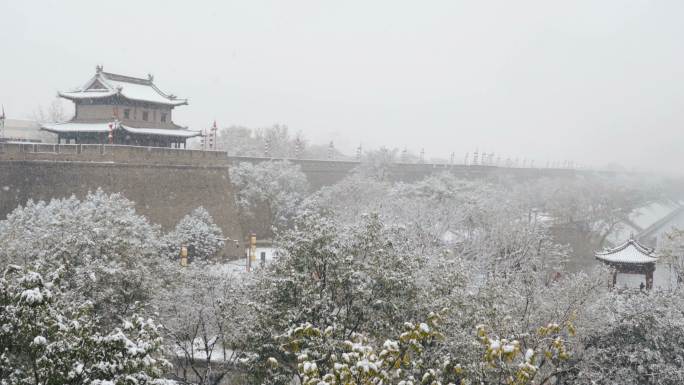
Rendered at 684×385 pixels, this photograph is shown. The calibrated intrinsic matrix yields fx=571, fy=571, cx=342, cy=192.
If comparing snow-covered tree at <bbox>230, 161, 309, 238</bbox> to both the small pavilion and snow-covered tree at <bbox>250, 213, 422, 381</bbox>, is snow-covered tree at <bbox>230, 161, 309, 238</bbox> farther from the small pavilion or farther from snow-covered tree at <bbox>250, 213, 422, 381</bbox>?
snow-covered tree at <bbox>250, 213, 422, 381</bbox>

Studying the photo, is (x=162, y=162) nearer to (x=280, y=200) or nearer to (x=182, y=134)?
(x=182, y=134)

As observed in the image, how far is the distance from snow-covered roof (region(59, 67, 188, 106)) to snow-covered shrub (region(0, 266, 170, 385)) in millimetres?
18599

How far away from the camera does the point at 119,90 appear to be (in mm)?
21781

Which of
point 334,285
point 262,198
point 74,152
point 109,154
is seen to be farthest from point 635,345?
point 262,198

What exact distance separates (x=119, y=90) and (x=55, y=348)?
61.7 ft

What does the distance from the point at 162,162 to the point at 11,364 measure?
59.8 ft

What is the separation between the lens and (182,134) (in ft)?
78.8

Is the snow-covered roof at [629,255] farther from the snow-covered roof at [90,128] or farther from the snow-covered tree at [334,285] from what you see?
the snow-covered roof at [90,128]

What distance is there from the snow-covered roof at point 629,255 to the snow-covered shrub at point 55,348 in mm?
16052

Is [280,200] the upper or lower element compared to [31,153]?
lower

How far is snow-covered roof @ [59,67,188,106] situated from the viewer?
22.1 metres

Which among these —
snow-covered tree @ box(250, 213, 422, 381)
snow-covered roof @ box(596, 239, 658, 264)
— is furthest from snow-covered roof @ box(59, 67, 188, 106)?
snow-covered roof @ box(596, 239, 658, 264)

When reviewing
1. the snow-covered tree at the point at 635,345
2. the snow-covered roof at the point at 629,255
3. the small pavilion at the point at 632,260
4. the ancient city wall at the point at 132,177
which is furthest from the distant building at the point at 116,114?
the snow-covered tree at the point at 635,345

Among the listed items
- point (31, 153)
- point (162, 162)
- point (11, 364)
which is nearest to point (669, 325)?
point (11, 364)
